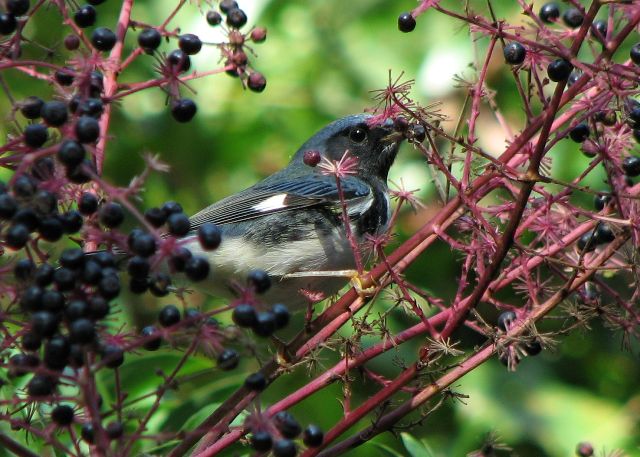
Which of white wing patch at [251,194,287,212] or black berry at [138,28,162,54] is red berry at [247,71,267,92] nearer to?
black berry at [138,28,162,54]

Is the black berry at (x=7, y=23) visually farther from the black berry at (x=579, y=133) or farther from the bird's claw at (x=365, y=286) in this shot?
the black berry at (x=579, y=133)

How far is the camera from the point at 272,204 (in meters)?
3.86

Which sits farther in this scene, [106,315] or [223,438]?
[223,438]

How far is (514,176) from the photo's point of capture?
1980mm

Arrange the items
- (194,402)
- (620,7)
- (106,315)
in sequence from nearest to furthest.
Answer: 1. (106,315)
2. (620,7)
3. (194,402)

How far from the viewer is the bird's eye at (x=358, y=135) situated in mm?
4199

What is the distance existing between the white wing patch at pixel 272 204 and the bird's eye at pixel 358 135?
53 centimetres

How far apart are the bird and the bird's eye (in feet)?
0.49

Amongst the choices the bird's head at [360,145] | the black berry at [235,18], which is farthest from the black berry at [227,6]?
the bird's head at [360,145]

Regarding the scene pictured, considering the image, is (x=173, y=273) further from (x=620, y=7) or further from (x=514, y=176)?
(x=620, y=7)

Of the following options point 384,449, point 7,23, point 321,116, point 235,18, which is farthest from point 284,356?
point 321,116

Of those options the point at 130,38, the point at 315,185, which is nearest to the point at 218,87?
the point at 130,38

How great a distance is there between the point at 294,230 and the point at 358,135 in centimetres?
74

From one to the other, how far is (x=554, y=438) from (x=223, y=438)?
7.87ft
